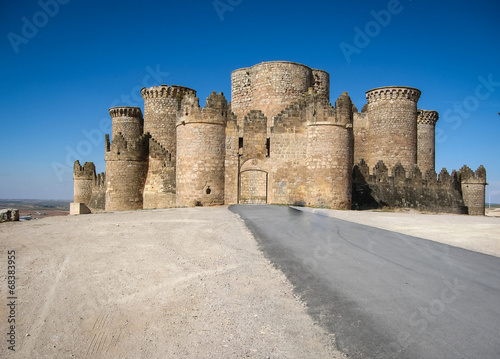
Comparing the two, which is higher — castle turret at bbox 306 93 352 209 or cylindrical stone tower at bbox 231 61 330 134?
cylindrical stone tower at bbox 231 61 330 134

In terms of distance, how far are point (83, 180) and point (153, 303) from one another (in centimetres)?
3296

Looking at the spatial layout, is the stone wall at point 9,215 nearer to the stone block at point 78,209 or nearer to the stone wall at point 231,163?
the stone block at point 78,209

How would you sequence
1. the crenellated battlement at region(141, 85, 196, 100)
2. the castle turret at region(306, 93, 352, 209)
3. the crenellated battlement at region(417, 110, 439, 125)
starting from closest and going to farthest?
the castle turret at region(306, 93, 352, 209)
the crenellated battlement at region(141, 85, 196, 100)
the crenellated battlement at region(417, 110, 439, 125)

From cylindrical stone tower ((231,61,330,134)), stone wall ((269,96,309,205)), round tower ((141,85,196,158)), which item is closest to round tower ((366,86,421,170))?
cylindrical stone tower ((231,61,330,134))

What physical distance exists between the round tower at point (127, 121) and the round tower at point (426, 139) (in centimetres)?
2540

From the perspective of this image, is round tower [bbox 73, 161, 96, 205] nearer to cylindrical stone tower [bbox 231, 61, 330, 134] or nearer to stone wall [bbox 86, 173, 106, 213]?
stone wall [bbox 86, 173, 106, 213]

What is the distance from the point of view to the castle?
66.9 ft

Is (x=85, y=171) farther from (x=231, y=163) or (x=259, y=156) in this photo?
(x=259, y=156)

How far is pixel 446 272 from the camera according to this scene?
20.2 ft

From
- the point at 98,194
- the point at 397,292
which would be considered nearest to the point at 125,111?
the point at 98,194

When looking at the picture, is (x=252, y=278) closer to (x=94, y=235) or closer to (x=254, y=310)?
(x=254, y=310)

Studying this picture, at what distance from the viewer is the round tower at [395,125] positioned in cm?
3334

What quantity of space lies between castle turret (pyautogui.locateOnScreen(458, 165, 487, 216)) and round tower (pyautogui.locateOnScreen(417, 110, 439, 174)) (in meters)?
3.27

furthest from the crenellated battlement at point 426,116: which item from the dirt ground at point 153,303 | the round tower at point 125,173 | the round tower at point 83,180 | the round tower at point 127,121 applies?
the dirt ground at point 153,303
